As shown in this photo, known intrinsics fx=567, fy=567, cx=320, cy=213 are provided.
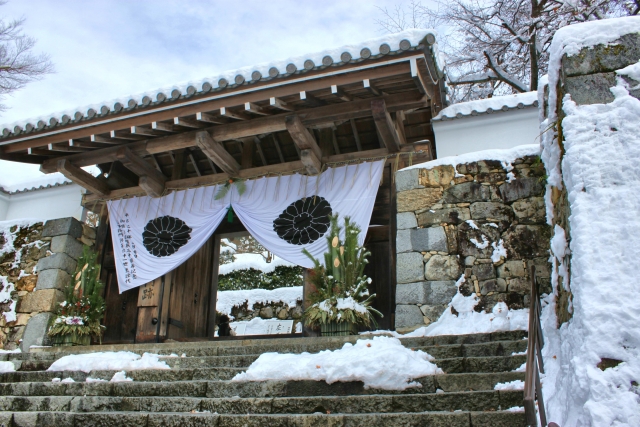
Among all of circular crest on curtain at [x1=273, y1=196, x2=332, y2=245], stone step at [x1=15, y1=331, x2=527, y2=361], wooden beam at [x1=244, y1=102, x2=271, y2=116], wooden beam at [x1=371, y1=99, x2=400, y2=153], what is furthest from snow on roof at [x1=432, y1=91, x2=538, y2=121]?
stone step at [x1=15, y1=331, x2=527, y2=361]

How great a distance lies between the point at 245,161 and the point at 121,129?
1789mm

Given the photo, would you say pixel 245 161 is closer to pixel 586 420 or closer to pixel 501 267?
pixel 501 267

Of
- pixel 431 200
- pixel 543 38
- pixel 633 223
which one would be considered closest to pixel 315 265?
pixel 431 200

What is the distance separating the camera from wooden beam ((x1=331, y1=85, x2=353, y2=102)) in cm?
640

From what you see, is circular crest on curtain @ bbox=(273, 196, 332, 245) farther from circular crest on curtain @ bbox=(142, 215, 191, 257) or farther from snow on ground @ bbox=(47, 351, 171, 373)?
snow on ground @ bbox=(47, 351, 171, 373)

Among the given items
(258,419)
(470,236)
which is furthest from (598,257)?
(470,236)

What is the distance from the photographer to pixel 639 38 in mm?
4164

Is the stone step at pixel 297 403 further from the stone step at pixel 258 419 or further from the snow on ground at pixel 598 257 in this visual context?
the snow on ground at pixel 598 257

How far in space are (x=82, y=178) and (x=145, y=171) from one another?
96 cm

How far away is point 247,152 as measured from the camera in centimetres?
837

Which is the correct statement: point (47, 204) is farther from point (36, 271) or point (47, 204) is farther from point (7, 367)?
point (7, 367)

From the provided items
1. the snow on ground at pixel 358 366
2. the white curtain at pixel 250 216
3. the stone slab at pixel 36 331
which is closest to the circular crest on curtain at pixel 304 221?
the white curtain at pixel 250 216

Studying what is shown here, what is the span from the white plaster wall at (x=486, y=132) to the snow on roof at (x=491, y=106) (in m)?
0.08

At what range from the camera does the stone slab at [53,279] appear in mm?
8125
